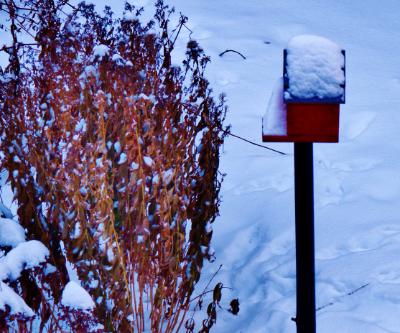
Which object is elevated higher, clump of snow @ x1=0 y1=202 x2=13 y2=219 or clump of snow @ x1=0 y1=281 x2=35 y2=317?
clump of snow @ x1=0 y1=202 x2=13 y2=219

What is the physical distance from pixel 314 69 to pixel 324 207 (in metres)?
2.30

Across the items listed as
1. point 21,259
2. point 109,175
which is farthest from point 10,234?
point 109,175

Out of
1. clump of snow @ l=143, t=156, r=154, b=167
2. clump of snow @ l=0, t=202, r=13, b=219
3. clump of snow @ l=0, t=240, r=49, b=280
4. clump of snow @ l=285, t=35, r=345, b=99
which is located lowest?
clump of snow @ l=0, t=240, r=49, b=280

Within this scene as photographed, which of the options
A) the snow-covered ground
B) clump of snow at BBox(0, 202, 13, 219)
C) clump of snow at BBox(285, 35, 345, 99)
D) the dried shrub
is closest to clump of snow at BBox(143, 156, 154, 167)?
the dried shrub

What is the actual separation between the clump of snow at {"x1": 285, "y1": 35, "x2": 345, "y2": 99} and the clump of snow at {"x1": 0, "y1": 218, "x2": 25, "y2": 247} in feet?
4.30

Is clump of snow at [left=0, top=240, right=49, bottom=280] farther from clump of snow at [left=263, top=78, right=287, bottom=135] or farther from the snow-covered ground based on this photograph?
the snow-covered ground

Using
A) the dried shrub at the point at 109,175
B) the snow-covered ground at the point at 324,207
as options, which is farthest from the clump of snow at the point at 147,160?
the snow-covered ground at the point at 324,207

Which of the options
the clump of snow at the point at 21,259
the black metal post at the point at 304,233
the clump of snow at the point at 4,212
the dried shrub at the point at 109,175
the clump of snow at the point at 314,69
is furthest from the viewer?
the clump of snow at the point at 4,212

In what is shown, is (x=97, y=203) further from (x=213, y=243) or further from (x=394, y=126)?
(x=394, y=126)

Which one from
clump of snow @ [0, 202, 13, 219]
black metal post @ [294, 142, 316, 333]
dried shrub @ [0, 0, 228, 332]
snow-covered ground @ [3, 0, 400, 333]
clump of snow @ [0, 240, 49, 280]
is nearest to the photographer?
black metal post @ [294, 142, 316, 333]

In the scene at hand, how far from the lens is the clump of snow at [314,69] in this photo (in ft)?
6.93

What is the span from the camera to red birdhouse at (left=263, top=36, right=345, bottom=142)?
211 cm

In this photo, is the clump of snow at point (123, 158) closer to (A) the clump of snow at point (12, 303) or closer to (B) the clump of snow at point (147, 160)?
(B) the clump of snow at point (147, 160)

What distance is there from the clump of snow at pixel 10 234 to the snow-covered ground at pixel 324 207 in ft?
3.99
